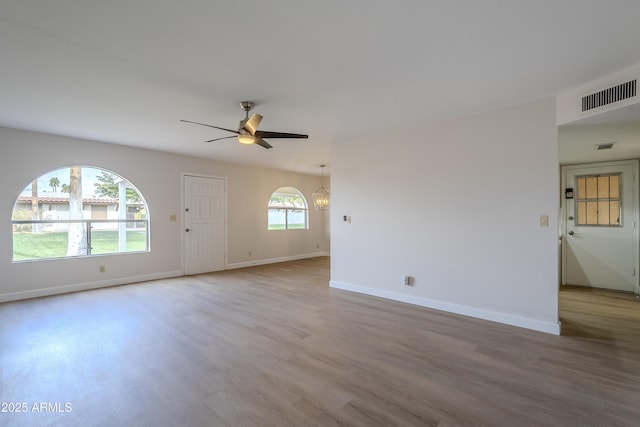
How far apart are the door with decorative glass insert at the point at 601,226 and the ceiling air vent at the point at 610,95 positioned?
343cm

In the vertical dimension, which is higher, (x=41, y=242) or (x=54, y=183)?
(x=54, y=183)

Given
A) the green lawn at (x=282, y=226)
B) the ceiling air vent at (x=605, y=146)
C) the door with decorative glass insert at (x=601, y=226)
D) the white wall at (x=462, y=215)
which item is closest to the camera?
the white wall at (x=462, y=215)

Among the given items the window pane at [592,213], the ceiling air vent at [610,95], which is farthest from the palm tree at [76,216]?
the window pane at [592,213]

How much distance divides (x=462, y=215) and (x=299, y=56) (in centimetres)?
278

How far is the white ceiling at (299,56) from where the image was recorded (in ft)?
5.96

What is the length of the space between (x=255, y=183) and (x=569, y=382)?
265 inches

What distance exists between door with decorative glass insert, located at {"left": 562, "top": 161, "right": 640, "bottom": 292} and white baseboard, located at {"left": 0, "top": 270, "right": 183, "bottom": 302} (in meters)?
7.81

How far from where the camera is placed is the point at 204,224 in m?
6.45

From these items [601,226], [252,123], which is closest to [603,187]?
[601,226]

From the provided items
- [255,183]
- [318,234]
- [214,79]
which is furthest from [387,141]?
[318,234]

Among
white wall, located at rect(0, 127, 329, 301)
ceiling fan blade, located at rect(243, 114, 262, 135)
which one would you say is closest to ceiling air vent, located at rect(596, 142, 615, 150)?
ceiling fan blade, located at rect(243, 114, 262, 135)

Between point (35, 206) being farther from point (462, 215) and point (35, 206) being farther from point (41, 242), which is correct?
point (462, 215)

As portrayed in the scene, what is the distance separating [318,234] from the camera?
364 inches

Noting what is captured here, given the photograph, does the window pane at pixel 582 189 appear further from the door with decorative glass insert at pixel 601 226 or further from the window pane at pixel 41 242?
the window pane at pixel 41 242
